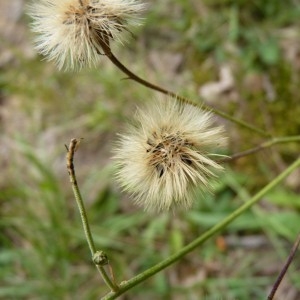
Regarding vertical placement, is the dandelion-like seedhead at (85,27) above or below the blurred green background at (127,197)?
below

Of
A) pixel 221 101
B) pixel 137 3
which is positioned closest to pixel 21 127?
pixel 221 101

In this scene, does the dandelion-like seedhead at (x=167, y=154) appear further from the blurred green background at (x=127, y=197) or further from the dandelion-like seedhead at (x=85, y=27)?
the blurred green background at (x=127, y=197)

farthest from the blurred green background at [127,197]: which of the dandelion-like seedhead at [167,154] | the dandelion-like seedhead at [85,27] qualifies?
the dandelion-like seedhead at [85,27]

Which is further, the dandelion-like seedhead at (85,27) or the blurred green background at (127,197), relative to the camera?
the blurred green background at (127,197)

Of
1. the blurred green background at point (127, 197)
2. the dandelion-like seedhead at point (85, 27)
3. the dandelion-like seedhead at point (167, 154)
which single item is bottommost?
the dandelion-like seedhead at point (167, 154)

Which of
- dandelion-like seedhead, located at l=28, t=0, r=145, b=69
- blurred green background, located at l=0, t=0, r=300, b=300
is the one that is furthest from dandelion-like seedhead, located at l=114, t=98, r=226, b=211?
blurred green background, located at l=0, t=0, r=300, b=300

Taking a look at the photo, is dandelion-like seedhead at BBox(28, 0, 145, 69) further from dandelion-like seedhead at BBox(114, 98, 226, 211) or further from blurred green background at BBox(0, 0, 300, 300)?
blurred green background at BBox(0, 0, 300, 300)

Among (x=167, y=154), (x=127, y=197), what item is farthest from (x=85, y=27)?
(x=127, y=197)
